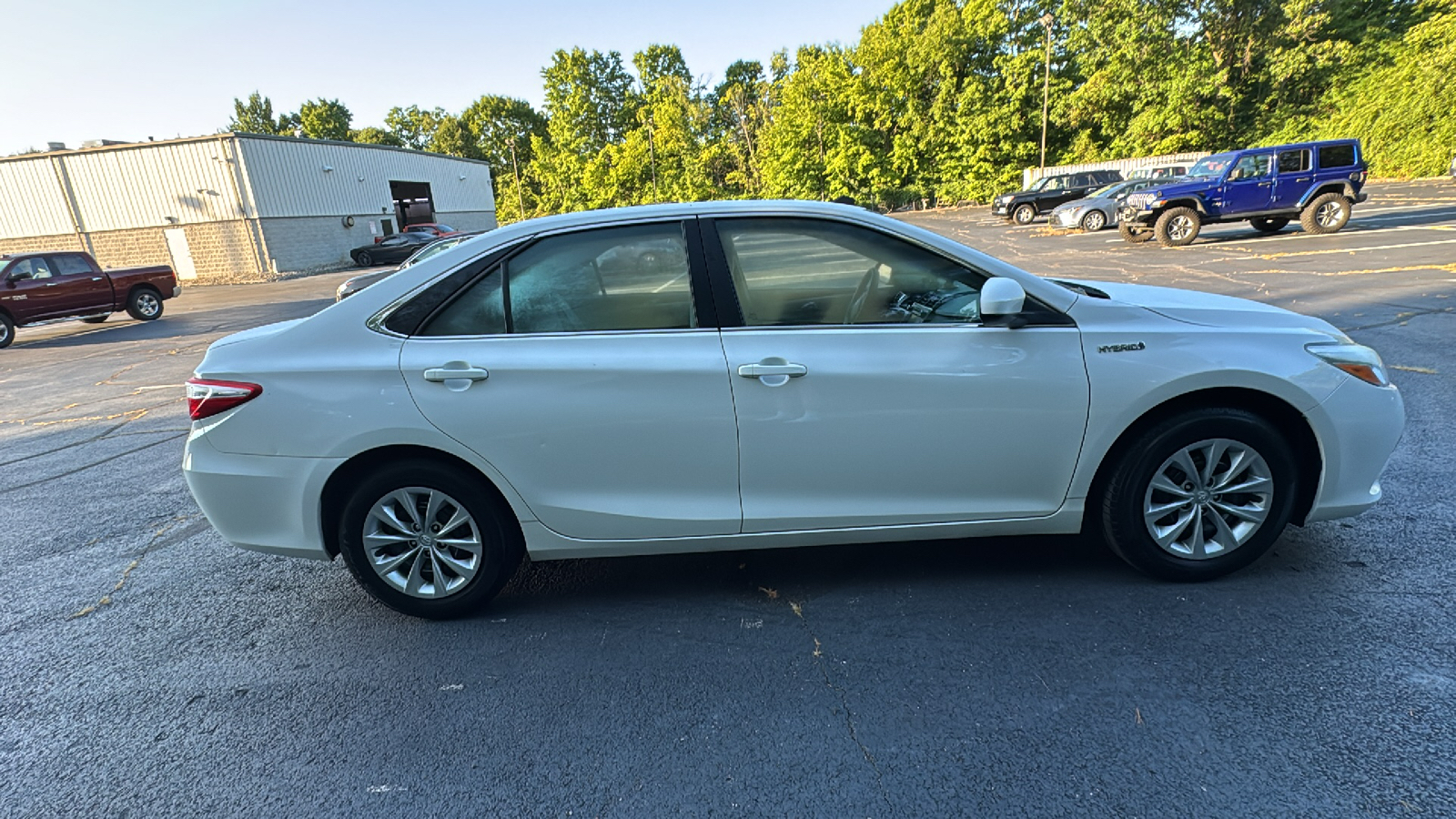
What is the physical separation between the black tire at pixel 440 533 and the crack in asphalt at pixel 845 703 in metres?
1.26

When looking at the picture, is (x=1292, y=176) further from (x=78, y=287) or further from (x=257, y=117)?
(x=257, y=117)

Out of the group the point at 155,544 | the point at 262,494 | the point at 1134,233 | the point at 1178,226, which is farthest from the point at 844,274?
the point at 1134,233

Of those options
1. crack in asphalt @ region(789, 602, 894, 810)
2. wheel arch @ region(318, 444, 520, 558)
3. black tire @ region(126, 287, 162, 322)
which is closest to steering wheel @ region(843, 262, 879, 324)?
crack in asphalt @ region(789, 602, 894, 810)

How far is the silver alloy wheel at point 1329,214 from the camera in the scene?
51.7 ft

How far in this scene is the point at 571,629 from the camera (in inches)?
118

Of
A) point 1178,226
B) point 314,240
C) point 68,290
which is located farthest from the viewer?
point 314,240

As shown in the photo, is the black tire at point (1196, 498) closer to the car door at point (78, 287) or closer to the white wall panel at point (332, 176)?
the car door at point (78, 287)

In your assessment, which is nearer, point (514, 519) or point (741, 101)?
point (514, 519)

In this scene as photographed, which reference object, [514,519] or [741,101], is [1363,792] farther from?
[741,101]

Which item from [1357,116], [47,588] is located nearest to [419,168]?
[47,588]

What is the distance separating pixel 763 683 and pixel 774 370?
3.77 ft

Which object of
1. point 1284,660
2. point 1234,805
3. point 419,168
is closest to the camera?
→ point 1234,805

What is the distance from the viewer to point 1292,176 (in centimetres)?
1573

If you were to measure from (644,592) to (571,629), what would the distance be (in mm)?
395
